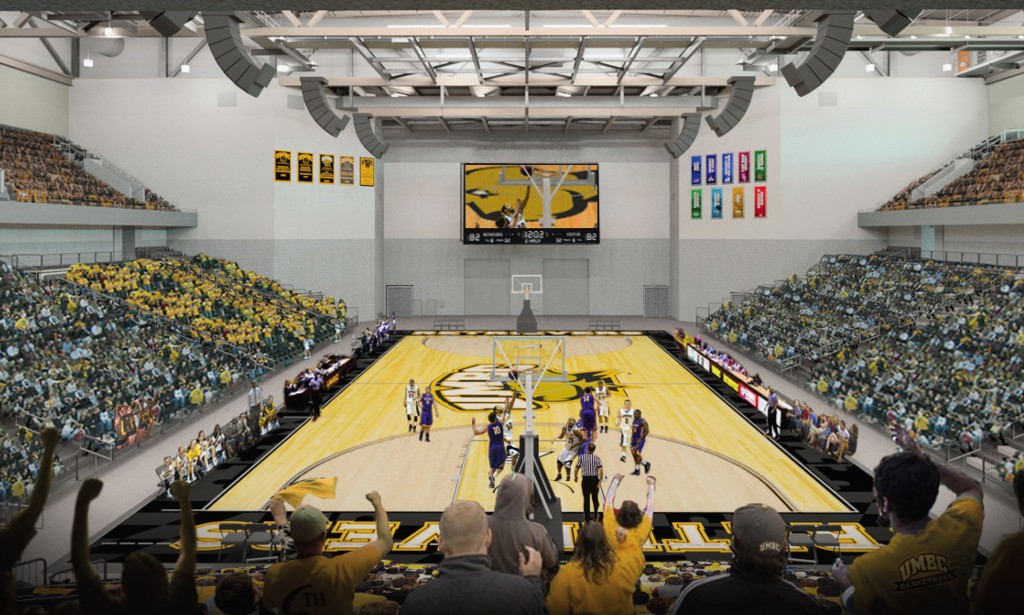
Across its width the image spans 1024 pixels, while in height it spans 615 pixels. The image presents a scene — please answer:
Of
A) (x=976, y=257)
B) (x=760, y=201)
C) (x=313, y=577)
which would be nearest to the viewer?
(x=313, y=577)

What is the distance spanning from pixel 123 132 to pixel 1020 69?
34605 millimetres

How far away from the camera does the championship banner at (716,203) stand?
33.2 m

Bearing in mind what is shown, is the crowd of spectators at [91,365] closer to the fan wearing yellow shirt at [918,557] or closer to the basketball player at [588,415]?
the basketball player at [588,415]

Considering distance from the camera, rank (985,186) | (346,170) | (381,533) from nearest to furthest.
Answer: (381,533) → (985,186) → (346,170)

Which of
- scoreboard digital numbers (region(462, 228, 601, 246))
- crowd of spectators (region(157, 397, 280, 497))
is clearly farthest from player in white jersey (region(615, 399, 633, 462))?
scoreboard digital numbers (region(462, 228, 601, 246))

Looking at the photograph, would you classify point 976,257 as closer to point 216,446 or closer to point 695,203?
point 695,203

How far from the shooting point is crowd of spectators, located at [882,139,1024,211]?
2523cm

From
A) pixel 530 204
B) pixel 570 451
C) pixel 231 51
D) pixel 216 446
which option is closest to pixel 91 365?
pixel 216 446

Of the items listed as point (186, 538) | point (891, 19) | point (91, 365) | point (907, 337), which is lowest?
point (91, 365)

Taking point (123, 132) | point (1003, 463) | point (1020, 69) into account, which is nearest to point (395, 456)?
point (1003, 463)

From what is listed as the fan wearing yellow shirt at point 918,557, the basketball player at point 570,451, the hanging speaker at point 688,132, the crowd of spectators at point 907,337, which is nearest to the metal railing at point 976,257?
the crowd of spectators at point 907,337

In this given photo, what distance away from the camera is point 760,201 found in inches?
1268

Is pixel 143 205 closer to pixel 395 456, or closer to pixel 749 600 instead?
pixel 395 456

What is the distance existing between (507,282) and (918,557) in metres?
34.6
